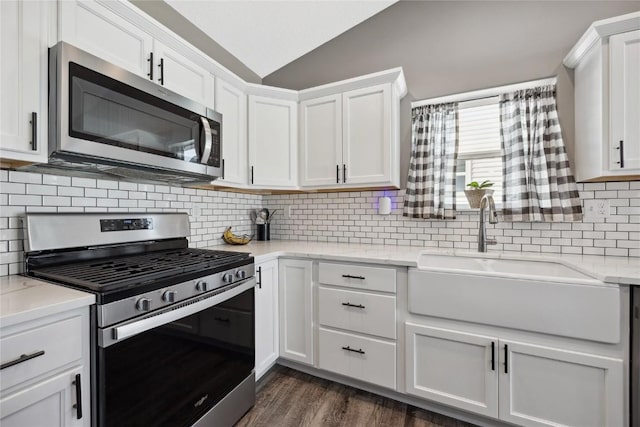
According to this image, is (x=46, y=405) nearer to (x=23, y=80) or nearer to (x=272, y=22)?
(x=23, y=80)

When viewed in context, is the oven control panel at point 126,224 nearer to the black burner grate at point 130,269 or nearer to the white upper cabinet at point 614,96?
the black burner grate at point 130,269

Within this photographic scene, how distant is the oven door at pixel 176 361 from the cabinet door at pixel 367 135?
1224 millimetres

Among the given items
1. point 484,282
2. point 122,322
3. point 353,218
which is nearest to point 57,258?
point 122,322

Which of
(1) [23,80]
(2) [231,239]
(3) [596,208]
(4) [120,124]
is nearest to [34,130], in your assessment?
(1) [23,80]

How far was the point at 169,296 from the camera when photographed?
123 centimetres

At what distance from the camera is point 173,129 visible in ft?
5.31

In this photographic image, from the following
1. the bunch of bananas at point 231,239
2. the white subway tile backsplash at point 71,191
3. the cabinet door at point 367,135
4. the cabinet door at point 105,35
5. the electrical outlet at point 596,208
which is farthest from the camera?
the bunch of bananas at point 231,239

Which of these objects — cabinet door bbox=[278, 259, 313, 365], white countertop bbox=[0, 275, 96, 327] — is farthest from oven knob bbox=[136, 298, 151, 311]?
cabinet door bbox=[278, 259, 313, 365]

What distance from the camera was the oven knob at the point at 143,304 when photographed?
3.63 feet

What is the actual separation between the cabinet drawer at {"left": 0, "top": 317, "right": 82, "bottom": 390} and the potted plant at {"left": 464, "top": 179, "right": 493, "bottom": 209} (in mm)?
2322

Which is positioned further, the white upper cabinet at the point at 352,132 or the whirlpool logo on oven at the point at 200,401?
the white upper cabinet at the point at 352,132

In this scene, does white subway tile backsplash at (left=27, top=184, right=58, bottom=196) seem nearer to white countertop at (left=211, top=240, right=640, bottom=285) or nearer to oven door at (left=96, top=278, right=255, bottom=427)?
oven door at (left=96, top=278, right=255, bottom=427)

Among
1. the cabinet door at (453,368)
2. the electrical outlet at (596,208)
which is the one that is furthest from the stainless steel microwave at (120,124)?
the electrical outlet at (596,208)

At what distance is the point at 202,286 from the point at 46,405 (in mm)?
625
